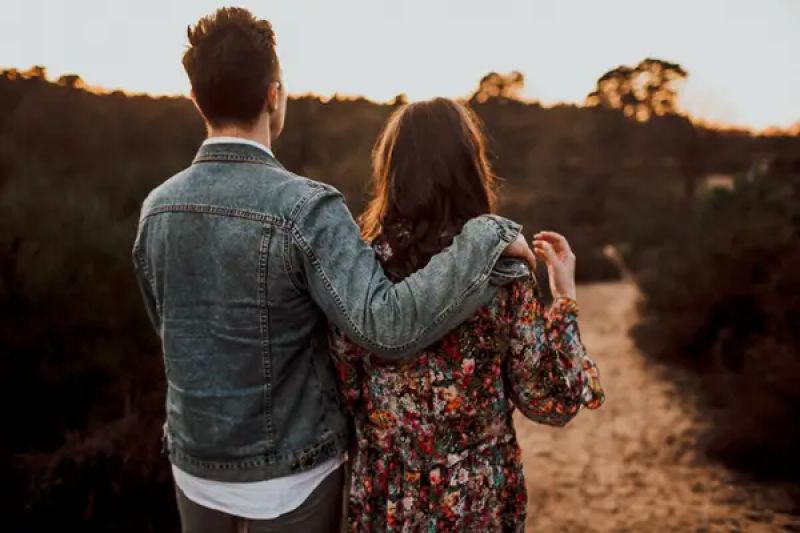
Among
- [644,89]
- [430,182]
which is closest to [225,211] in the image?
[430,182]

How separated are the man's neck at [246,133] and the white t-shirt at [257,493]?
0.4 inches

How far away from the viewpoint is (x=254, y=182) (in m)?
1.32

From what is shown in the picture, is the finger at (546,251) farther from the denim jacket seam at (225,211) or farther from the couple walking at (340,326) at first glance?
the denim jacket seam at (225,211)

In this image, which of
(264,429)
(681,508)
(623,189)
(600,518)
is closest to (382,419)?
(264,429)

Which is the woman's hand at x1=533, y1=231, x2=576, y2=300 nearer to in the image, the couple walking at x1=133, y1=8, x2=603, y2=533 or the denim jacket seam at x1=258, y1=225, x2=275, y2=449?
the couple walking at x1=133, y1=8, x2=603, y2=533

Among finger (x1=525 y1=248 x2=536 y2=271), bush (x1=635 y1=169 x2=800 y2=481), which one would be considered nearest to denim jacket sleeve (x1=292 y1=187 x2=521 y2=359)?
finger (x1=525 y1=248 x2=536 y2=271)

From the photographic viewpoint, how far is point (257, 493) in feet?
4.49

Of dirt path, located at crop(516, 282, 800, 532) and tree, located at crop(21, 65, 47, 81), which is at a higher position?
tree, located at crop(21, 65, 47, 81)

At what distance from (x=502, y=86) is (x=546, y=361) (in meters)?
41.3

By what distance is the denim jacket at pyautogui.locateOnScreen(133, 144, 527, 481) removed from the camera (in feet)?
4.13

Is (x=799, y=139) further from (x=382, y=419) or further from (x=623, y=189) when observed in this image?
(x=382, y=419)

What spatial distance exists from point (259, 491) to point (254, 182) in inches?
25.3

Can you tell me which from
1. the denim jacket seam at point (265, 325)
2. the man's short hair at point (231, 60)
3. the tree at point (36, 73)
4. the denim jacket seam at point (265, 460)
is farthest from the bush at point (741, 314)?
the tree at point (36, 73)

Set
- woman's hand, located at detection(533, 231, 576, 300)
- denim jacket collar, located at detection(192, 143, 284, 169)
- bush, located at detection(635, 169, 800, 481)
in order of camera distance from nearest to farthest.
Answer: denim jacket collar, located at detection(192, 143, 284, 169), woman's hand, located at detection(533, 231, 576, 300), bush, located at detection(635, 169, 800, 481)
